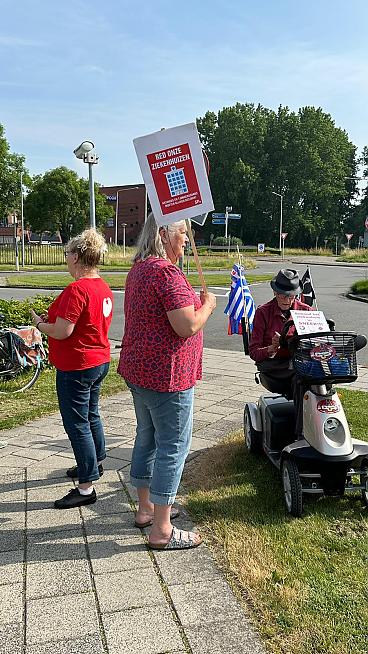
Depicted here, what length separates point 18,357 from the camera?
7.50 metres

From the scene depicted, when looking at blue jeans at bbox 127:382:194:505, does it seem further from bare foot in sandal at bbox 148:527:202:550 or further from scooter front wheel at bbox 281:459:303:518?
scooter front wheel at bbox 281:459:303:518

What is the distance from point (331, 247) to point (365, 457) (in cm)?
8433

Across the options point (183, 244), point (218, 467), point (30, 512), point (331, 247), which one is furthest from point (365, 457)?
point (331, 247)

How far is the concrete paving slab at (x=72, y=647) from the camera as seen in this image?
255 cm

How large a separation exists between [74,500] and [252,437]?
4.91ft

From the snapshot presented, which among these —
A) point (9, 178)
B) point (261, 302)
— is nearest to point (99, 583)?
point (261, 302)

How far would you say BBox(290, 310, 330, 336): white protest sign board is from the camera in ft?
13.0

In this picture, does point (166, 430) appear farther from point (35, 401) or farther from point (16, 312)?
point (16, 312)

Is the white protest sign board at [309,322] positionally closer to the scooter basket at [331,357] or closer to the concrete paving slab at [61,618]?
the scooter basket at [331,357]

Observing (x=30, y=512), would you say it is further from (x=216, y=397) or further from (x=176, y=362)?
(x=216, y=397)

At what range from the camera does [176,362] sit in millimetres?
3205

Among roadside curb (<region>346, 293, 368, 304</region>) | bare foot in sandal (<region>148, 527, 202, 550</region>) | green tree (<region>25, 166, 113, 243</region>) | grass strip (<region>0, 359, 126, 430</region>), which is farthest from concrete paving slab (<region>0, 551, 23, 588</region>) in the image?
green tree (<region>25, 166, 113, 243</region>)

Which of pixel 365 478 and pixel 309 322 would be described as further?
pixel 309 322

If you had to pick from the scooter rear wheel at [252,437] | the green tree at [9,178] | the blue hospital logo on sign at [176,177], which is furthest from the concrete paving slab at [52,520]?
the green tree at [9,178]
